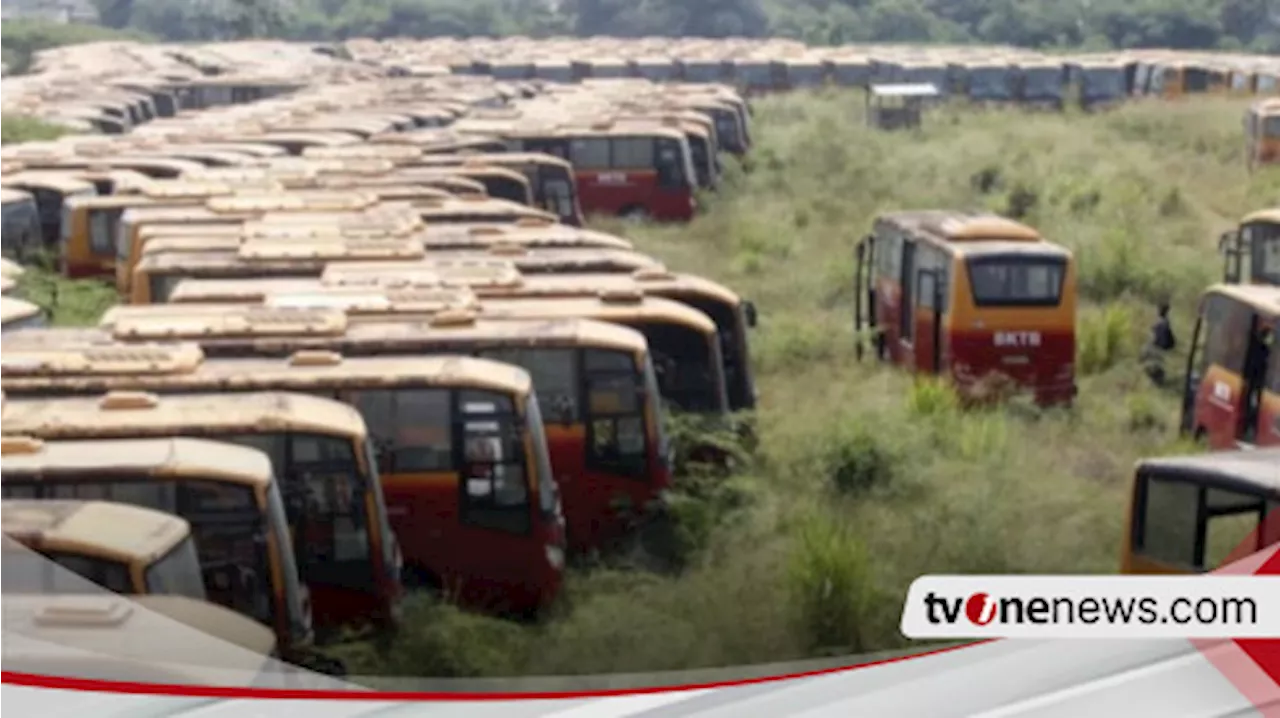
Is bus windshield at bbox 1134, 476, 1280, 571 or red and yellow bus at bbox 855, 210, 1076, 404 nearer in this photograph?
bus windshield at bbox 1134, 476, 1280, 571

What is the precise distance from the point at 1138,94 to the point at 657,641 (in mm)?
1128

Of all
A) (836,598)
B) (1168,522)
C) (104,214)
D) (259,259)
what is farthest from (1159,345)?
(104,214)

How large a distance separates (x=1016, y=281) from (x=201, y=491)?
2.58 m

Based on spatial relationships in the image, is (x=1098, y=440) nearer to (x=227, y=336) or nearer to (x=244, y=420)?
(x=244, y=420)

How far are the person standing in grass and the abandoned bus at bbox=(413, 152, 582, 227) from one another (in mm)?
4042

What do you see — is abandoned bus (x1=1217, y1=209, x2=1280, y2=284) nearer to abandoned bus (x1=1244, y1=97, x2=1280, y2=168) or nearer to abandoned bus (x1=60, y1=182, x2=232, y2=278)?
abandoned bus (x1=1244, y1=97, x2=1280, y2=168)

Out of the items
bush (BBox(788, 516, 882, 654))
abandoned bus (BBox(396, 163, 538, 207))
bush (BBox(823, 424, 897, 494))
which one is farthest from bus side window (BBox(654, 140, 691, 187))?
bush (BBox(788, 516, 882, 654))

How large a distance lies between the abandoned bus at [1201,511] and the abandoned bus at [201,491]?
0.95 metres

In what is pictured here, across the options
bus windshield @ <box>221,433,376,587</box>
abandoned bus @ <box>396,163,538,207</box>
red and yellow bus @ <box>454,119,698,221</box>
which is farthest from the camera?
red and yellow bus @ <box>454,119,698,221</box>

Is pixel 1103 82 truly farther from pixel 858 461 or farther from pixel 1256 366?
pixel 1256 366

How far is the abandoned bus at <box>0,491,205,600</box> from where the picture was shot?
5.86 feet

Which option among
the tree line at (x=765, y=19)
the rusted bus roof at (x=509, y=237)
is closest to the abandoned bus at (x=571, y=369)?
the tree line at (x=765, y=19)

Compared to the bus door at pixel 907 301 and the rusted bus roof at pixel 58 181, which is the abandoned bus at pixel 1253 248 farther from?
the rusted bus roof at pixel 58 181

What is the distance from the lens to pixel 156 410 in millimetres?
2500
